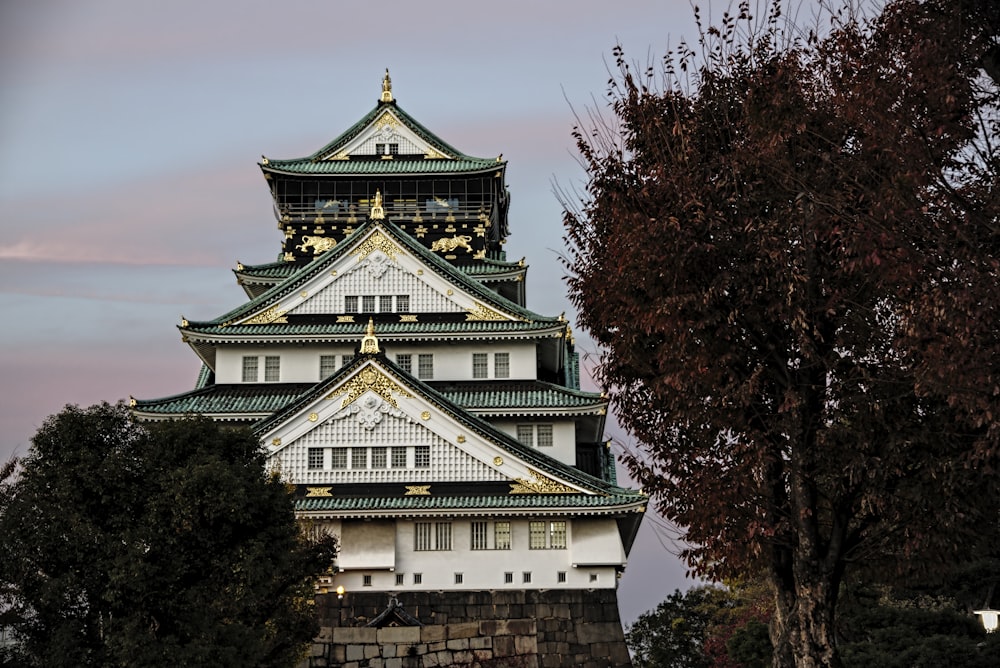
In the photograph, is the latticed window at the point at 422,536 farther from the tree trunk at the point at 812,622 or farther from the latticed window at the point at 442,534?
the tree trunk at the point at 812,622

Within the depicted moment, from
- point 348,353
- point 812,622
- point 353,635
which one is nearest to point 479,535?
point 353,635

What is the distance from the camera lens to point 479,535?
141 ft

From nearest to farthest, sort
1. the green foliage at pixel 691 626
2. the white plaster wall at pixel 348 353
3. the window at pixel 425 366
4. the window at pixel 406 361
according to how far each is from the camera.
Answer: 1. the white plaster wall at pixel 348 353
2. the window at pixel 425 366
3. the window at pixel 406 361
4. the green foliage at pixel 691 626

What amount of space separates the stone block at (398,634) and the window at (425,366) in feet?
35.9

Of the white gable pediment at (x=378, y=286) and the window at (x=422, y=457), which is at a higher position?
the white gable pediment at (x=378, y=286)

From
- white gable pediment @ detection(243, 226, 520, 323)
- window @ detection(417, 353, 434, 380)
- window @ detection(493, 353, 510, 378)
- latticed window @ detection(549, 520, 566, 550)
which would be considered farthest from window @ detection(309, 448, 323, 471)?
window @ detection(493, 353, 510, 378)

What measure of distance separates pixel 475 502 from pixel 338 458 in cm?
503

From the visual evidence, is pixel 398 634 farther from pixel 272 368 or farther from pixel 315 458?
pixel 272 368

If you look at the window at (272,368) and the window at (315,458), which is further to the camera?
the window at (272,368)

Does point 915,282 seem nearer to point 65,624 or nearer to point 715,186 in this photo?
point 715,186

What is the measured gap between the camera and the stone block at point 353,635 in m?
41.3

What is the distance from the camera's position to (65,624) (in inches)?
925

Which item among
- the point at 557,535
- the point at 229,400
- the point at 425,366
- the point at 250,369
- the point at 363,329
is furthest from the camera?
the point at 425,366

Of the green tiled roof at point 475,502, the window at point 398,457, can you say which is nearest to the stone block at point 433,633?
the green tiled roof at point 475,502
